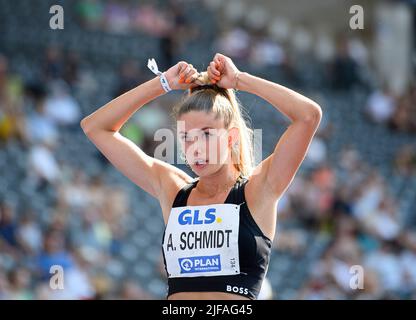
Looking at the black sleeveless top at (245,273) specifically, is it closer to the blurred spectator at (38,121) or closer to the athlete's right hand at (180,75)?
the athlete's right hand at (180,75)

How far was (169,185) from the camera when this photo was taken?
420cm

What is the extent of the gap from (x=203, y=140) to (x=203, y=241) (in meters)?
0.43

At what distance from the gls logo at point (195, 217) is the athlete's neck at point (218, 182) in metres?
0.11

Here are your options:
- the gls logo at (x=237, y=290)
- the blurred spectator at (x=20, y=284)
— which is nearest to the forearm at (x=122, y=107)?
the gls logo at (x=237, y=290)

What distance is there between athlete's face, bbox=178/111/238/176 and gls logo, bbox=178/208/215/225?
6.6 inches

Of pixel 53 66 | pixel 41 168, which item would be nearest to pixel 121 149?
pixel 41 168

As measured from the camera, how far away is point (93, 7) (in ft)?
52.5

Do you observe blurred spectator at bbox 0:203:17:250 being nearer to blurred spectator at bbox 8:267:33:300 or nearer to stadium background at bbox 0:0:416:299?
stadium background at bbox 0:0:416:299

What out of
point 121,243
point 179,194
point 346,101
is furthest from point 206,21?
point 179,194

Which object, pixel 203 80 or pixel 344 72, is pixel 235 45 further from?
pixel 203 80

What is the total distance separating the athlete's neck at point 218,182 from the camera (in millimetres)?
4047

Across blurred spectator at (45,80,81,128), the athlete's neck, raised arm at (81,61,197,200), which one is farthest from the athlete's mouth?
blurred spectator at (45,80,81,128)

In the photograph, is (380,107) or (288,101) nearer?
(288,101)
